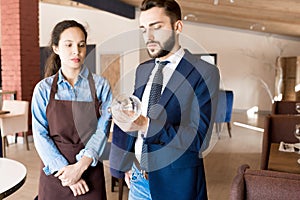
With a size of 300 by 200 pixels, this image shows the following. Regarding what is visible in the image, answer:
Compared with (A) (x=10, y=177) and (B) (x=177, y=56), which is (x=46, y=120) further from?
(B) (x=177, y=56)

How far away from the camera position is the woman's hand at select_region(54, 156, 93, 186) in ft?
4.42

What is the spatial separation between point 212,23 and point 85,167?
8485 millimetres

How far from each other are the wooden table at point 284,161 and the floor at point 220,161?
43 centimetres

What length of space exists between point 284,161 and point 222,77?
12.7ft

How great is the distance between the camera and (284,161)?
1.97 meters

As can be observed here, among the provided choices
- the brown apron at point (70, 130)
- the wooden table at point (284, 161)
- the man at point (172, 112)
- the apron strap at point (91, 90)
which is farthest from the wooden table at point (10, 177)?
the wooden table at point (284, 161)

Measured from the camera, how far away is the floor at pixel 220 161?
3.26 m

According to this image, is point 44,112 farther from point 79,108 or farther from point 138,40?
point 138,40

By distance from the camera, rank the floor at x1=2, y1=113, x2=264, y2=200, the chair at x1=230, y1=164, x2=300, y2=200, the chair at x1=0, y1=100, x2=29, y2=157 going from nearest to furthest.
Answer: the chair at x1=230, y1=164, x2=300, y2=200, the floor at x1=2, y1=113, x2=264, y2=200, the chair at x1=0, y1=100, x2=29, y2=157

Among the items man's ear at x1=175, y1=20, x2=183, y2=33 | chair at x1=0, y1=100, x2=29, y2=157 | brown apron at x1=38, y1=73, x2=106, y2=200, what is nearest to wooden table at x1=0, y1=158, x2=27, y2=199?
brown apron at x1=38, y1=73, x2=106, y2=200

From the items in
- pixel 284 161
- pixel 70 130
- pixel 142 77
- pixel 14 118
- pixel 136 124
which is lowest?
pixel 14 118

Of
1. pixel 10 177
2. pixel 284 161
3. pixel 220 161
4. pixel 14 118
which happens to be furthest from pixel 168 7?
pixel 14 118

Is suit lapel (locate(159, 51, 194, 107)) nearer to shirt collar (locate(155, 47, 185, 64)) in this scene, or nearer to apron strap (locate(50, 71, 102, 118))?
shirt collar (locate(155, 47, 185, 64))

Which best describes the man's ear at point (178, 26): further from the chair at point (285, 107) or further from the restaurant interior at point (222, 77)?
the chair at point (285, 107)
